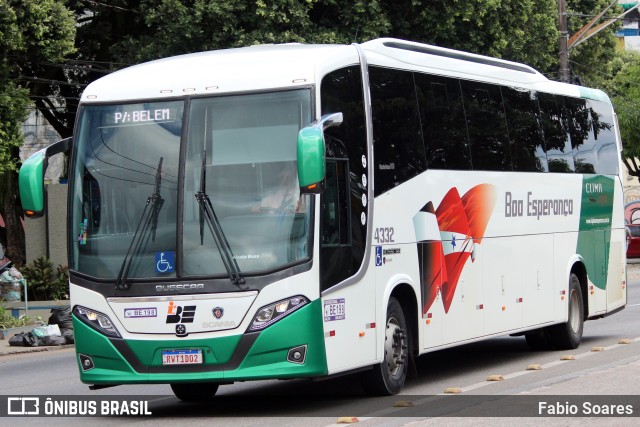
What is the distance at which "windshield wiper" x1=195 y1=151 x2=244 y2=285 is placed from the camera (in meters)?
10.9

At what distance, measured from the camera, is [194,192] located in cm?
1113

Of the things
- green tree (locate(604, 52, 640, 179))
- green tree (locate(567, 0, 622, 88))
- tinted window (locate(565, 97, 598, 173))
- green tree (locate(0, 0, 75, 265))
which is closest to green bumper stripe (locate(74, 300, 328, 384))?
tinted window (locate(565, 97, 598, 173))

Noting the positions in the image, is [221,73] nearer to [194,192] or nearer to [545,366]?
[194,192]

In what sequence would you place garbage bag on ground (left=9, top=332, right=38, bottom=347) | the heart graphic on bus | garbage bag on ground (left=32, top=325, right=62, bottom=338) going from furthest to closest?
garbage bag on ground (left=32, top=325, right=62, bottom=338)
garbage bag on ground (left=9, top=332, right=38, bottom=347)
the heart graphic on bus

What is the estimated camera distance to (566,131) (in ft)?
60.0

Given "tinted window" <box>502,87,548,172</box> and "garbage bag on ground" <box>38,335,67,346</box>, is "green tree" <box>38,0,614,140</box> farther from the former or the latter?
"tinted window" <box>502,87,548,172</box>

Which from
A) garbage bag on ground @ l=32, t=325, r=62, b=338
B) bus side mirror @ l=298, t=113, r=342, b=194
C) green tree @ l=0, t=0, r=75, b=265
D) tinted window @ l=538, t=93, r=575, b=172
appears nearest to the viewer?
bus side mirror @ l=298, t=113, r=342, b=194

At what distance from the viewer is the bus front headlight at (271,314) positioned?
10.8 meters

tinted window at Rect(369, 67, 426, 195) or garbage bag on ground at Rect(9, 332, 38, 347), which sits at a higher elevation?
tinted window at Rect(369, 67, 426, 195)

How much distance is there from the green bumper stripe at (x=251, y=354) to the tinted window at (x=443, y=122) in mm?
3529

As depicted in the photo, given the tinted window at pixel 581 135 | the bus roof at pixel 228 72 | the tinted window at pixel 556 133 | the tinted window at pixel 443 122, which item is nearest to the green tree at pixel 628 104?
the tinted window at pixel 581 135

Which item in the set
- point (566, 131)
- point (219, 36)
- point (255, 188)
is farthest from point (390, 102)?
point (219, 36)

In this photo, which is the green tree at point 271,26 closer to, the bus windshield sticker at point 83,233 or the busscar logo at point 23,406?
the busscar logo at point 23,406

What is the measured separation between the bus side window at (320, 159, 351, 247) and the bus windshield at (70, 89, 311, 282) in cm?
29
